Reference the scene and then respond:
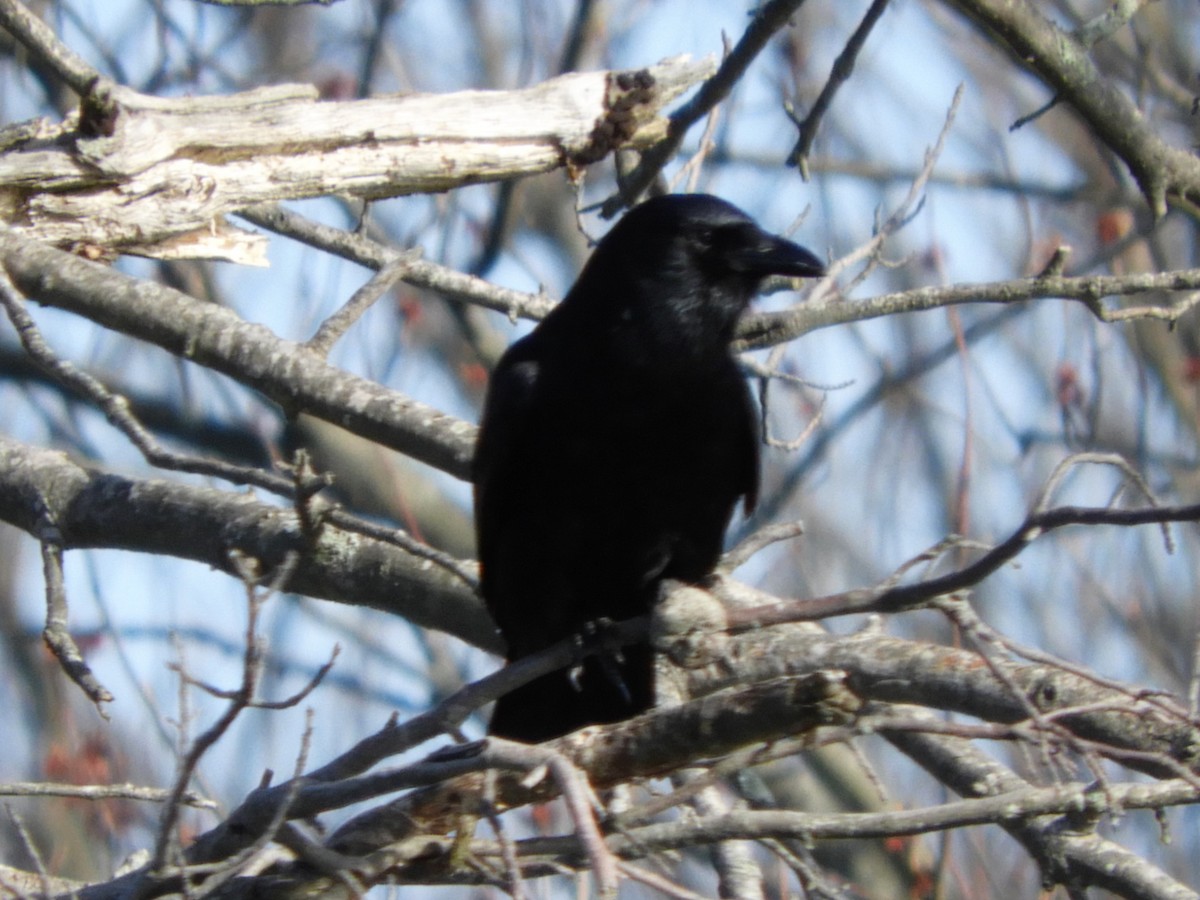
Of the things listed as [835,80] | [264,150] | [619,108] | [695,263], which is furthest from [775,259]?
[264,150]

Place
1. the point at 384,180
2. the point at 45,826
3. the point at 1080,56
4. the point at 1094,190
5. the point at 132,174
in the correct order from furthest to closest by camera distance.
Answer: the point at 1094,190 → the point at 45,826 → the point at 1080,56 → the point at 384,180 → the point at 132,174

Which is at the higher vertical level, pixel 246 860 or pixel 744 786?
pixel 744 786

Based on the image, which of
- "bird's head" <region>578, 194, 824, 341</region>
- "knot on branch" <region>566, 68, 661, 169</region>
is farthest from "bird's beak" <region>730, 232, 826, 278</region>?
"knot on branch" <region>566, 68, 661, 169</region>

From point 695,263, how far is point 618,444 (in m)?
0.60

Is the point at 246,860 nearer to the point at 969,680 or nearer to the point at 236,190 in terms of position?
the point at 969,680

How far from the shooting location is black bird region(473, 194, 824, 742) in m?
3.49

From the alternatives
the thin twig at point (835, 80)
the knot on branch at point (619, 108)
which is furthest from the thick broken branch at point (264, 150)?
the thin twig at point (835, 80)

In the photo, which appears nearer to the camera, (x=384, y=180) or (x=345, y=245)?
(x=384, y=180)

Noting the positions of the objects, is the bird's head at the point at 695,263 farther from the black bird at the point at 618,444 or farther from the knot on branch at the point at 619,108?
the knot on branch at the point at 619,108

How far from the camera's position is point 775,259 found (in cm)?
365

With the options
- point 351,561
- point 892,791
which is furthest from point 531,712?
point 892,791

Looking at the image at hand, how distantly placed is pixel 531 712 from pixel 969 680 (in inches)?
54.7

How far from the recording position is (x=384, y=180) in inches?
139

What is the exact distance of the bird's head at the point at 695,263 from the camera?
3.63 m
